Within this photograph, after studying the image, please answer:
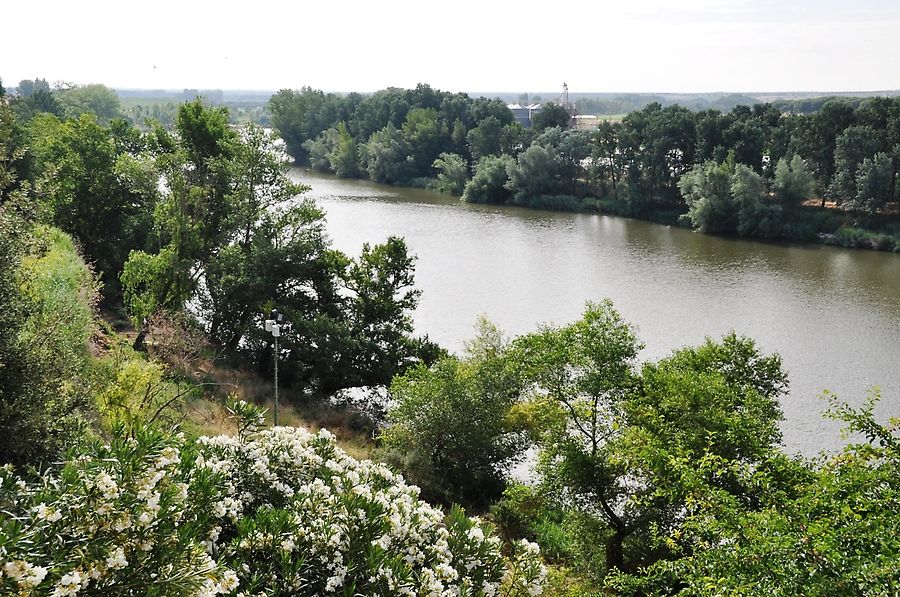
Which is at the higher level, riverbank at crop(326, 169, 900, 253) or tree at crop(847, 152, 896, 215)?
tree at crop(847, 152, 896, 215)

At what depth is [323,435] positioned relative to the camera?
8180 mm

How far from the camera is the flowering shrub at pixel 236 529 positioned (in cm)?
489

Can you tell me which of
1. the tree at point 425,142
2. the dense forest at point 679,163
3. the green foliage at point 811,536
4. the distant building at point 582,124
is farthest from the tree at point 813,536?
the tree at point 425,142

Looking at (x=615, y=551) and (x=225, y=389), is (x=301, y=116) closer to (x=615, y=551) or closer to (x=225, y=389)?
(x=225, y=389)

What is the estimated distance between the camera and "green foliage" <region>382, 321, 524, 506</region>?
1545cm

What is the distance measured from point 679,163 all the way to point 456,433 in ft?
134

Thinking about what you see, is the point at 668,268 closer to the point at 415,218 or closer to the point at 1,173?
the point at 415,218

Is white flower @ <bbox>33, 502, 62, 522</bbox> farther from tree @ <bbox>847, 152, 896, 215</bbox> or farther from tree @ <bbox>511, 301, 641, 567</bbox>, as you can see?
tree @ <bbox>847, 152, 896, 215</bbox>

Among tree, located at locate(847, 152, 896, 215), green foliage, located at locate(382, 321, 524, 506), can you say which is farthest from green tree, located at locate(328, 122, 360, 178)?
green foliage, located at locate(382, 321, 524, 506)

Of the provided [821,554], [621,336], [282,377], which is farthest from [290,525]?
[282,377]

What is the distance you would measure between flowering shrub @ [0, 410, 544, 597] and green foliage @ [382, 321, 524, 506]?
24.2 ft

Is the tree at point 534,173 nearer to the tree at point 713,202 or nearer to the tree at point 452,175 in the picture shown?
the tree at point 452,175

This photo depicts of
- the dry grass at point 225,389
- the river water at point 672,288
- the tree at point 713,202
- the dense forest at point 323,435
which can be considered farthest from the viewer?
the tree at point 713,202

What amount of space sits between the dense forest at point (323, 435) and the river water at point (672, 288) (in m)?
5.53
